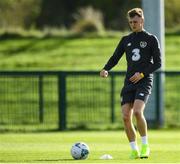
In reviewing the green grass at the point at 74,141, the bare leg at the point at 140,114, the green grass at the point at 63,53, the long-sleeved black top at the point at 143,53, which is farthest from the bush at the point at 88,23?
the bare leg at the point at 140,114

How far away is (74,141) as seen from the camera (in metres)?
18.7

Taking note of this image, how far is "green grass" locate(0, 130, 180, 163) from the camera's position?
46.5ft

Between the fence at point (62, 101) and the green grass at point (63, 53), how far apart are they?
838cm

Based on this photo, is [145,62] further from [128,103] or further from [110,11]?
[110,11]

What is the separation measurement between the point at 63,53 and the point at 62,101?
43.9 feet

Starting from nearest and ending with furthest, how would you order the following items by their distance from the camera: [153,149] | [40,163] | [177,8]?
1. [40,163]
2. [153,149]
3. [177,8]

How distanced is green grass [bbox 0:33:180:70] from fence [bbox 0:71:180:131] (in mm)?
8382

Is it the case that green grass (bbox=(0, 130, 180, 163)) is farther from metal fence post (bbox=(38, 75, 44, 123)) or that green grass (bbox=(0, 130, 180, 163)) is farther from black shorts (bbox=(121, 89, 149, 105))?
metal fence post (bbox=(38, 75, 44, 123))

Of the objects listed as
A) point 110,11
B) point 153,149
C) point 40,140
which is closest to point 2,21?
point 110,11

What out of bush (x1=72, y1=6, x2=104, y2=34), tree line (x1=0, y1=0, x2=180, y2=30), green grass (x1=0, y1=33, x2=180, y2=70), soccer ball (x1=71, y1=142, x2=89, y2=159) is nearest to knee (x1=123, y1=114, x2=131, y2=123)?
Result: soccer ball (x1=71, y1=142, x2=89, y2=159)

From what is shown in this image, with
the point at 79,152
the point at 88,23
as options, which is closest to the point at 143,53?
the point at 79,152

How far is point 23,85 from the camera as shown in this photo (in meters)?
23.4

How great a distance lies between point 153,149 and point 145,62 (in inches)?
109

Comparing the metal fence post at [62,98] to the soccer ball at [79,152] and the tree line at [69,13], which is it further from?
the tree line at [69,13]
